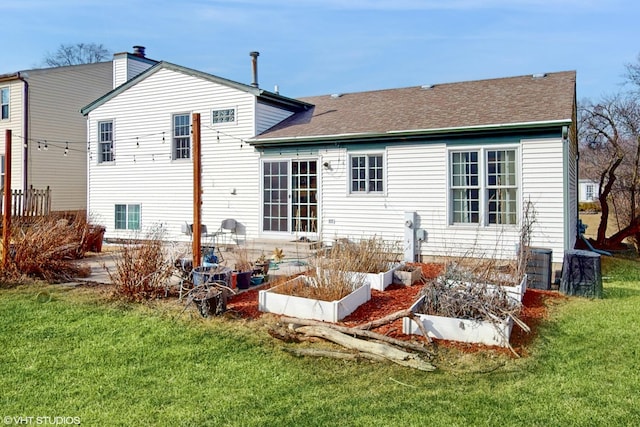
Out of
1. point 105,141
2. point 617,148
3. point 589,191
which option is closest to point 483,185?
point 617,148

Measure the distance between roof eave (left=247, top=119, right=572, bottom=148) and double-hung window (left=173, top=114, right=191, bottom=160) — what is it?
7.95ft

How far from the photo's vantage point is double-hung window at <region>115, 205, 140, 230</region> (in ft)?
48.2

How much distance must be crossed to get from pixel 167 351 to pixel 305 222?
7305 millimetres

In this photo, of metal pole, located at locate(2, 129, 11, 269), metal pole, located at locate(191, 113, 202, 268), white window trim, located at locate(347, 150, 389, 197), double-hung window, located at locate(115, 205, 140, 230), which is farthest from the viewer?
double-hung window, located at locate(115, 205, 140, 230)

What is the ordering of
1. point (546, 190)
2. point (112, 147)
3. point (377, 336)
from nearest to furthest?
point (377, 336), point (546, 190), point (112, 147)

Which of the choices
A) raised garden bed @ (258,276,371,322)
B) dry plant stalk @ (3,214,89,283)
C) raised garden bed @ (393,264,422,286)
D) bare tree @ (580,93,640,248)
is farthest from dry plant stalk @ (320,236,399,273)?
bare tree @ (580,93,640,248)

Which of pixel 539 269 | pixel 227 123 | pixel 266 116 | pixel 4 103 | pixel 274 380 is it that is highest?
pixel 4 103

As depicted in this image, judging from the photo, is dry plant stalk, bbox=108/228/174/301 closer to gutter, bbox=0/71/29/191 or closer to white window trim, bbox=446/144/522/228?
white window trim, bbox=446/144/522/228

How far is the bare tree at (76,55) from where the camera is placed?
1385 inches

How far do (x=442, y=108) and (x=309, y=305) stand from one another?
7319 mm

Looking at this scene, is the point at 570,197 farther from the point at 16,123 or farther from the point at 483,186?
the point at 16,123

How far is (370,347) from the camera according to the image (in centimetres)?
484

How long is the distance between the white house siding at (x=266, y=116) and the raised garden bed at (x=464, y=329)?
8.54 metres

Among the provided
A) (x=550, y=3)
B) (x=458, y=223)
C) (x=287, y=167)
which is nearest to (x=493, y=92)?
(x=550, y=3)
